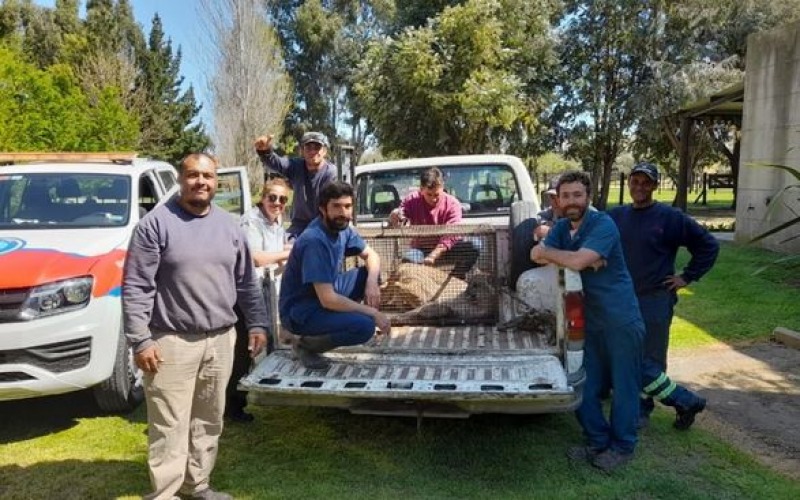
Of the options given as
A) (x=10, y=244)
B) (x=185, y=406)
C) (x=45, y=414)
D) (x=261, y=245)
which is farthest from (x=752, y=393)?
(x=10, y=244)

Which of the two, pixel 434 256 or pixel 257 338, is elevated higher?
pixel 434 256

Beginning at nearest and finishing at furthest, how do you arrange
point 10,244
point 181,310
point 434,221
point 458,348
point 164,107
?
point 181,310 < point 458,348 < point 10,244 < point 434,221 < point 164,107

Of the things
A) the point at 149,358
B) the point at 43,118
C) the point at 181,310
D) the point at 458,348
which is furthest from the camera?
the point at 43,118

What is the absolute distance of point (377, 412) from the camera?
3.58 m

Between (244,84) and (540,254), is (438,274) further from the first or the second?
(244,84)

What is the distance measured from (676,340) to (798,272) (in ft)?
12.4

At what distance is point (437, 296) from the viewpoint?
184 inches

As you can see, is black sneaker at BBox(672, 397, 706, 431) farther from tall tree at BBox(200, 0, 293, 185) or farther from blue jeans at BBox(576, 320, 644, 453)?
tall tree at BBox(200, 0, 293, 185)

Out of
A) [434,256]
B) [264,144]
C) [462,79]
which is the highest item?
[462,79]

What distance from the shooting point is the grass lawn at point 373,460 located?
357 cm

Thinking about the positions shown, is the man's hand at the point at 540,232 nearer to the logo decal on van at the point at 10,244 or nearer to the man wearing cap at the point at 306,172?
the man wearing cap at the point at 306,172

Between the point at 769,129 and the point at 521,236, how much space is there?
924cm

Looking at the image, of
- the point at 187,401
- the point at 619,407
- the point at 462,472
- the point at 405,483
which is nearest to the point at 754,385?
the point at 619,407

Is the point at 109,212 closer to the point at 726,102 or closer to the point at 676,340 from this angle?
the point at 676,340
